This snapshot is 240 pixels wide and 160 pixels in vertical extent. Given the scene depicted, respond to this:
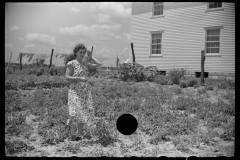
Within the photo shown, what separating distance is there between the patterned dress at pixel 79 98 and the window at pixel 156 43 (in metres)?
14.2

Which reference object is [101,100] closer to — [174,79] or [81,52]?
[81,52]

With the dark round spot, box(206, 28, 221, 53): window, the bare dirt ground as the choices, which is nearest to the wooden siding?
box(206, 28, 221, 53): window

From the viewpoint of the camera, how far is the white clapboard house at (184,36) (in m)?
14.4

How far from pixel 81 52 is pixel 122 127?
166 centimetres

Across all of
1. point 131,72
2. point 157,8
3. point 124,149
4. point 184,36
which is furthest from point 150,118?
point 157,8

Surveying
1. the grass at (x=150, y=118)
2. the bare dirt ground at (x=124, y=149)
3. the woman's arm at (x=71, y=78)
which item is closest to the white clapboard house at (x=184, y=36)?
the grass at (x=150, y=118)

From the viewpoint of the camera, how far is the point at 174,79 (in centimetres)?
1080

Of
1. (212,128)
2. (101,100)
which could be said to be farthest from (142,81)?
(212,128)

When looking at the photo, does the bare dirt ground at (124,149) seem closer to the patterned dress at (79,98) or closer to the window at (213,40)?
the patterned dress at (79,98)

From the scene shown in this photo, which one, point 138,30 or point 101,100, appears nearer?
point 101,100

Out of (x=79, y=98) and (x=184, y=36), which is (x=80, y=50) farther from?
(x=184, y=36)

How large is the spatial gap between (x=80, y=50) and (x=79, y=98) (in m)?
0.81

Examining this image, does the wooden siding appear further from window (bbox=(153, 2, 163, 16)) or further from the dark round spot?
the dark round spot

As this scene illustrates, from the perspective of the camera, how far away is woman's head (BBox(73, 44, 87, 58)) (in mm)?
3600
